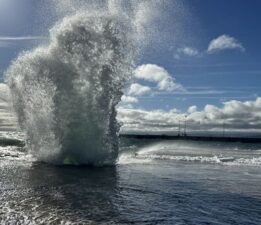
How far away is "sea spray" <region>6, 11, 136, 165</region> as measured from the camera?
115 feet

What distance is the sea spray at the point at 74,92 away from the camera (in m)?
35.0

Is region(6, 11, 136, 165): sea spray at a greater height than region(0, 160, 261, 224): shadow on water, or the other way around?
region(6, 11, 136, 165): sea spray

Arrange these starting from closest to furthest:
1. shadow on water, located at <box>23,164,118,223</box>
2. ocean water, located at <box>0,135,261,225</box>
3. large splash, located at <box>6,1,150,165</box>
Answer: ocean water, located at <box>0,135,261,225</box> < shadow on water, located at <box>23,164,118,223</box> < large splash, located at <box>6,1,150,165</box>

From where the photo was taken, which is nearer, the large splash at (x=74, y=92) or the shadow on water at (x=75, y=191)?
the shadow on water at (x=75, y=191)

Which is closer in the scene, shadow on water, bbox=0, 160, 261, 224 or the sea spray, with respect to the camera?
shadow on water, bbox=0, 160, 261, 224

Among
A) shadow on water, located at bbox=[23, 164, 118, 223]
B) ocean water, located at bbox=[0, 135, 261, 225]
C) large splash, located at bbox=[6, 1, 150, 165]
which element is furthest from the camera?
large splash, located at bbox=[6, 1, 150, 165]

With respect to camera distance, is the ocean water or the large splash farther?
the large splash

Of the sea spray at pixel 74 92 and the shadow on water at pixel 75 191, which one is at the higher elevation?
the sea spray at pixel 74 92

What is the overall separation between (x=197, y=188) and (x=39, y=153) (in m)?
18.0

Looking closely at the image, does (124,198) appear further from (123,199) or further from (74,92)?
(74,92)

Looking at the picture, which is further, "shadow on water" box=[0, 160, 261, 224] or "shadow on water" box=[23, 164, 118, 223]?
"shadow on water" box=[23, 164, 118, 223]

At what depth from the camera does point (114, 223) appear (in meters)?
14.4

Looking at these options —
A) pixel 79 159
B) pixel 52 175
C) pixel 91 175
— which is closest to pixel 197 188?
pixel 91 175

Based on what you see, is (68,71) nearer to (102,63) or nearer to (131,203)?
(102,63)
